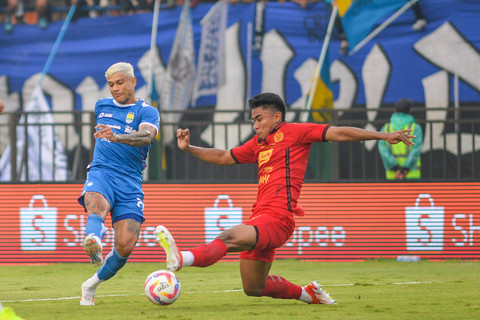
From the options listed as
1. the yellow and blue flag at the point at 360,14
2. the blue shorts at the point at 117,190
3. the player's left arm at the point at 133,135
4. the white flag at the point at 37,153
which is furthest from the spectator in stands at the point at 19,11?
the player's left arm at the point at 133,135

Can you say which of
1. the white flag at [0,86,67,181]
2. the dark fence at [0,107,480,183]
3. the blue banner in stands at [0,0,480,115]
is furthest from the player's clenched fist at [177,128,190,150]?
the blue banner in stands at [0,0,480,115]

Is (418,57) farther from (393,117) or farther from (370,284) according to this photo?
(370,284)

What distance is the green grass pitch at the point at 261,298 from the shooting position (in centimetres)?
781

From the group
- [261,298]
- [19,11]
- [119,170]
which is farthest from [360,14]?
[119,170]

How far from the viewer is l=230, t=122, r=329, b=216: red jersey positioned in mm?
8031

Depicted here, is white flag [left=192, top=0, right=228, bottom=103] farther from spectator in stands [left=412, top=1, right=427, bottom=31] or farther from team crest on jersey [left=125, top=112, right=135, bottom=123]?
team crest on jersey [left=125, top=112, right=135, bottom=123]

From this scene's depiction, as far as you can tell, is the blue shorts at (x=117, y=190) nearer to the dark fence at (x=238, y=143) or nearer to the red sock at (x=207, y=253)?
the red sock at (x=207, y=253)

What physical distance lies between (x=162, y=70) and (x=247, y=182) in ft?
13.8

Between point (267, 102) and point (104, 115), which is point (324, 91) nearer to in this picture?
point (104, 115)

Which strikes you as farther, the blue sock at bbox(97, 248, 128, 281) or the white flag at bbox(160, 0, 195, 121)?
the white flag at bbox(160, 0, 195, 121)

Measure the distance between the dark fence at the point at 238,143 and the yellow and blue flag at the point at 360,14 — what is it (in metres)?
1.72

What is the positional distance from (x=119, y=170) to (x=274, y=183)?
1.80 meters

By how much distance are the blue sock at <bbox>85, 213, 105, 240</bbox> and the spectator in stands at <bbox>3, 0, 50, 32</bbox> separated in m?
11.3

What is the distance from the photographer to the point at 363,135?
307 inches
